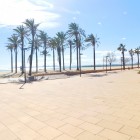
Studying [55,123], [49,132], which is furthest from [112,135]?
[55,123]

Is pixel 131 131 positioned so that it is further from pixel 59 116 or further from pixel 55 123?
pixel 59 116

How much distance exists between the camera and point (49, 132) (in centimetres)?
501

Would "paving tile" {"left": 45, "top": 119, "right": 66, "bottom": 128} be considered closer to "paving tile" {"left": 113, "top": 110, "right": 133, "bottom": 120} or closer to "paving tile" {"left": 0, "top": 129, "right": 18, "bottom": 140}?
"paving tile" {"left": 0, "top": 129, "right": 18, "bottom": 140}

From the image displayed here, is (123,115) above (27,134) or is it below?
above

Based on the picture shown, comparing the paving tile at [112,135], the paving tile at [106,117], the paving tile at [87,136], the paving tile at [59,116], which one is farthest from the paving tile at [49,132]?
the paving tile at [106,117]

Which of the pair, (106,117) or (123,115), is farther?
(123,115)

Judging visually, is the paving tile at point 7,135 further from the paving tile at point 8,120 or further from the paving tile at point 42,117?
the paving tile at point 42,117

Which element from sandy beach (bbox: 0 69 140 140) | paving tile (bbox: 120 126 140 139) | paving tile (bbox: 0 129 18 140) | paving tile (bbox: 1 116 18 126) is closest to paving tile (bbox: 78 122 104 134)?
sandy beach (bbox: 0 69 140 140)

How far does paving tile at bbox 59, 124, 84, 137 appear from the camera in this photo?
4.86 m

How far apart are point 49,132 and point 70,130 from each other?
1.96 ft

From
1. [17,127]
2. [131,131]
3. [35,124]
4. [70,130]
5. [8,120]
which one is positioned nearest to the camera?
[131,131]

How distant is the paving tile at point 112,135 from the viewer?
14.6 ft

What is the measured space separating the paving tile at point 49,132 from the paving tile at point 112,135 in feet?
3.95

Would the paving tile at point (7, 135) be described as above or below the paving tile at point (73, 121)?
below
